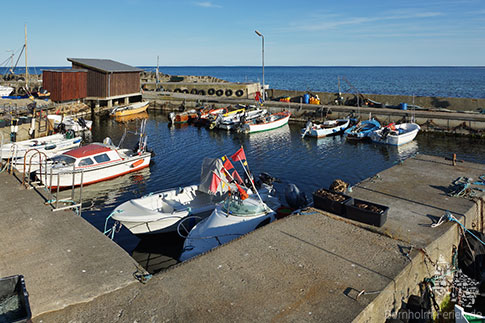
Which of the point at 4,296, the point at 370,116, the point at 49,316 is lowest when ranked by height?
the point at 49,316

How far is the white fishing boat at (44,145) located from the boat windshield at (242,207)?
14499 millimetres

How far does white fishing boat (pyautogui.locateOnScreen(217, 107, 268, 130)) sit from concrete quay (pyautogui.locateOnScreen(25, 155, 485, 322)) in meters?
27.9

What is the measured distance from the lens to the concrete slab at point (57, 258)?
317 inches

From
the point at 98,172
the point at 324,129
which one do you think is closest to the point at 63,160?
the point at 98,172

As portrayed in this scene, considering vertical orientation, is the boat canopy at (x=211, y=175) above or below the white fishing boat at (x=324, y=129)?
below

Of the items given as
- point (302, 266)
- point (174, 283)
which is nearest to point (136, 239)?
point (174, 283)

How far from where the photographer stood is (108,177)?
2270 cm

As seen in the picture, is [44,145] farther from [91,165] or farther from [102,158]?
[91,165]

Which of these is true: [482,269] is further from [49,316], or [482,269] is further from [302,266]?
[49,316]

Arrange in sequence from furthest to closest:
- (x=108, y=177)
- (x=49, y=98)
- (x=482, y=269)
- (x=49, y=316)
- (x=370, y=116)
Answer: (x=49, y=98)
(x=370, y=116)
(x=108, y=177)
(x=482, y=269)
(x=49, y=316)

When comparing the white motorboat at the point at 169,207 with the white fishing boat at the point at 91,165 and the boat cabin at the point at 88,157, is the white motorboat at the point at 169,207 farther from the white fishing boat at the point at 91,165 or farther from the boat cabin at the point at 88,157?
the boat cabin at the point at 88,157

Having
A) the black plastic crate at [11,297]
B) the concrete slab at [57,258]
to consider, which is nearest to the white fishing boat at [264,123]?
the concrete slab at [57,258]

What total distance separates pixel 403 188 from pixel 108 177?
53.3ft

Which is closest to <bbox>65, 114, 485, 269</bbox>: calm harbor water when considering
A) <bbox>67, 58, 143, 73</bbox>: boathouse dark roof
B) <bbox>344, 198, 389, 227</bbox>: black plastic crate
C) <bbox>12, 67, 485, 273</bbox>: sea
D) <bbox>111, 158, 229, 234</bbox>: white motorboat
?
<bbox>12, 67, 485, 273</bbox>: sea
